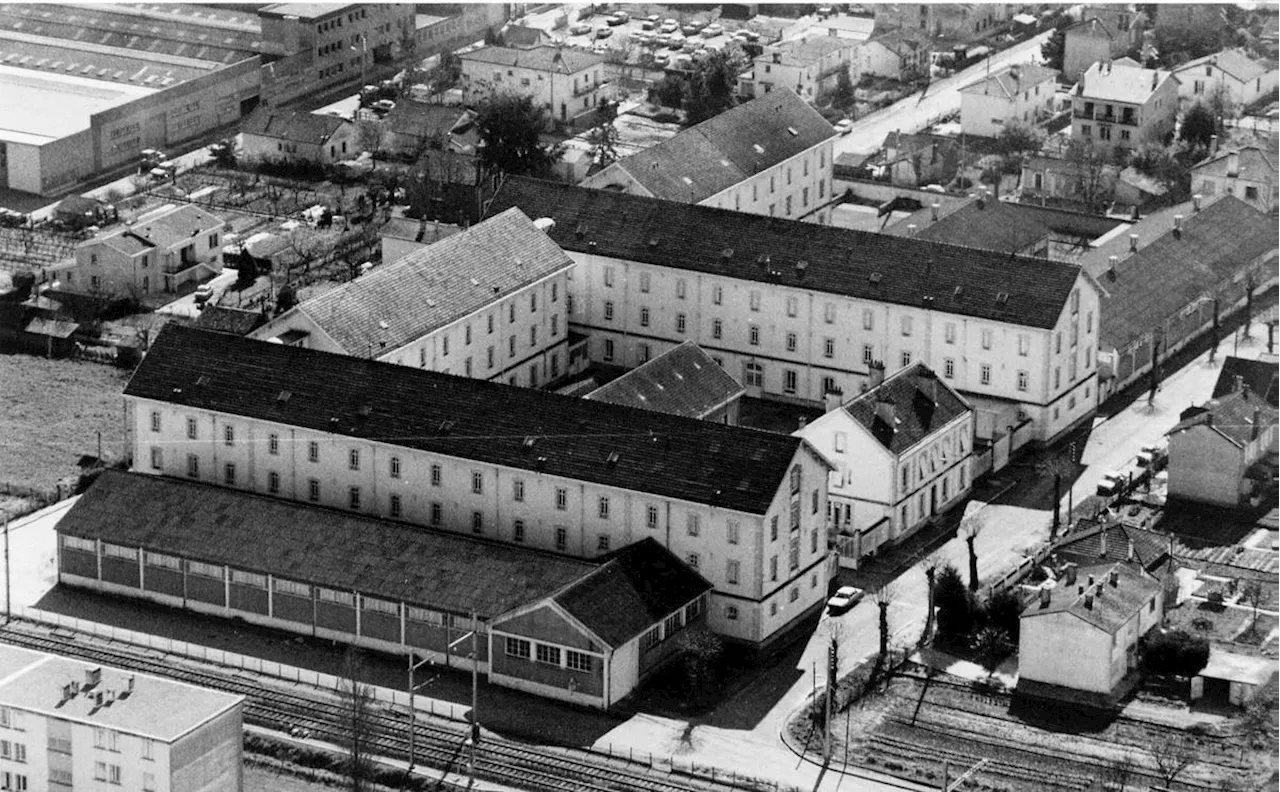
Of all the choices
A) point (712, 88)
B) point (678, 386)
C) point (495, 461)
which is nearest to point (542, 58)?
point (712, 88)

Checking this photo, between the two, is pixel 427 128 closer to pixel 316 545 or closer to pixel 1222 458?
pixel 1222 458

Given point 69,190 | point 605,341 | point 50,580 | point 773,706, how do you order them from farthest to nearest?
point 69,190 → point 605,341 → point 50,580 → point 773,706

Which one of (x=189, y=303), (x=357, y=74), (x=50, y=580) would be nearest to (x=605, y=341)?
(x=189, y=303)

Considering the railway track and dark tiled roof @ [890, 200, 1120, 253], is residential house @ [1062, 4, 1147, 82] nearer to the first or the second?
dark tiled roof @ [890, 200, 1120, 253]

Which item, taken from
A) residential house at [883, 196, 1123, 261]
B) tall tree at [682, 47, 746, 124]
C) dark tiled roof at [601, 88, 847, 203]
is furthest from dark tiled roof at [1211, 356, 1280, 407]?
tall tree at [682, 47, 746, 124]

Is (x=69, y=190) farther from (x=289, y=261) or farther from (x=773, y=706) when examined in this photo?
(x=773, y=706)

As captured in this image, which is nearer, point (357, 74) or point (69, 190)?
point (69, 190)

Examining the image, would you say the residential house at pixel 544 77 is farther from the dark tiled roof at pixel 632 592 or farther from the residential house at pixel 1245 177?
the dark tiled roof at pixel 632 592

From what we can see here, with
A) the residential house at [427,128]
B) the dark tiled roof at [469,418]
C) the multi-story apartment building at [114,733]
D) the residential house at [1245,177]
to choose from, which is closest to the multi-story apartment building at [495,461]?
the dark tiled roof at [469,418]
